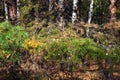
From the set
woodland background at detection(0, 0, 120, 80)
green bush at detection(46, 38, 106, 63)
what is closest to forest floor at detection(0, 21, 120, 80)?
woodland background at detection(0, 0, 120, 80)

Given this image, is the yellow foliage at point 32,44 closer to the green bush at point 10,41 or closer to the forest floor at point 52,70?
the green bush at point 10,41

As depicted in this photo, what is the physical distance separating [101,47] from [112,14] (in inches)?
196

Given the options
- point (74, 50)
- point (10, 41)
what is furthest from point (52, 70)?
point (10, 41)

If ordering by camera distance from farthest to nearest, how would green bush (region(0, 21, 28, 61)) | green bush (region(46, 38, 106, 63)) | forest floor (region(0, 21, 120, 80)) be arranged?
forest floor (region(0, 21, 120, 80)), green bush (region(46, 38, 106, 63)), green bush (region(0, 21, 28, 61))

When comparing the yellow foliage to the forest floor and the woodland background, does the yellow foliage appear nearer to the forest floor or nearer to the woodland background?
the woodland background

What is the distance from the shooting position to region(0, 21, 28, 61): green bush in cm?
995

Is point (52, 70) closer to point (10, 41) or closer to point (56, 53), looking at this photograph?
→ point (56, 53)

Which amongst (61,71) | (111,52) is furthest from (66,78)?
(111,52)

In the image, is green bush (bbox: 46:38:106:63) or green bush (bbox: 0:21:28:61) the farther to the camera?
green bush (bbox: 46:38:106:63)

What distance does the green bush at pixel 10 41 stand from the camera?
32.7ft

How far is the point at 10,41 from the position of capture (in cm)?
1003

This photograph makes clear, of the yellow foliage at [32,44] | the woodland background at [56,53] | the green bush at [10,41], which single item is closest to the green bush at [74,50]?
the woodland background at [56,53]

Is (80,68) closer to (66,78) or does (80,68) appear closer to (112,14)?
(66,78)

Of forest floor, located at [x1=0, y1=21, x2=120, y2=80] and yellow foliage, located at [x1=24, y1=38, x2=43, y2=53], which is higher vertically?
yellow foliage, located at [x1=24, y1=38, x2=43, y2=53]
